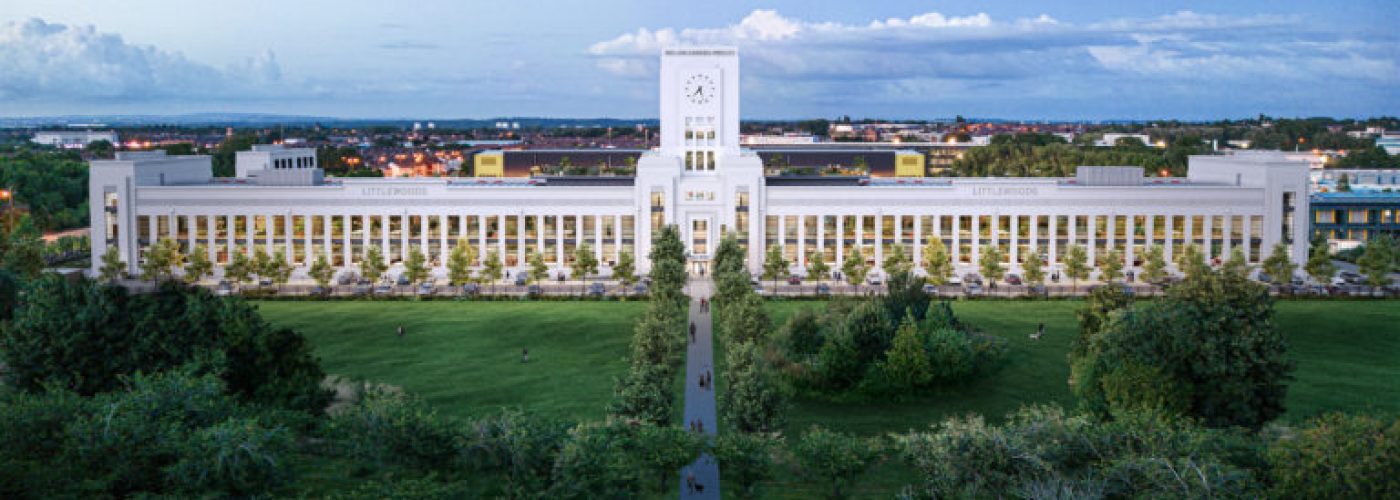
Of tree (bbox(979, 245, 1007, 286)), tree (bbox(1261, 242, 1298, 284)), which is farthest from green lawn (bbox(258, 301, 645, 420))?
tree (bbox(1261, 242, 1298, 284))

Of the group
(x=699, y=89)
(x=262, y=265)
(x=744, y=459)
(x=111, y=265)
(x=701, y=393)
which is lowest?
(x=701, y=393)

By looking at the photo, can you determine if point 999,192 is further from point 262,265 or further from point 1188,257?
point 262,265

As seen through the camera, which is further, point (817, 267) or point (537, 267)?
point (817, 267)

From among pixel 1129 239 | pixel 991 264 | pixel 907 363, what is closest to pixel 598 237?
pixel 991 264

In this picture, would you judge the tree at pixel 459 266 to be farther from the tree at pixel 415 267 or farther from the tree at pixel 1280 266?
the tree at pixel 1280 266

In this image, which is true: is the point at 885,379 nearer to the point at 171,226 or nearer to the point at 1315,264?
the point at 1315,264

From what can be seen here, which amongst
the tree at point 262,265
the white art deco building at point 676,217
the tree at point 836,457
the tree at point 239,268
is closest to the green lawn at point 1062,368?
the tree at point 836,457
